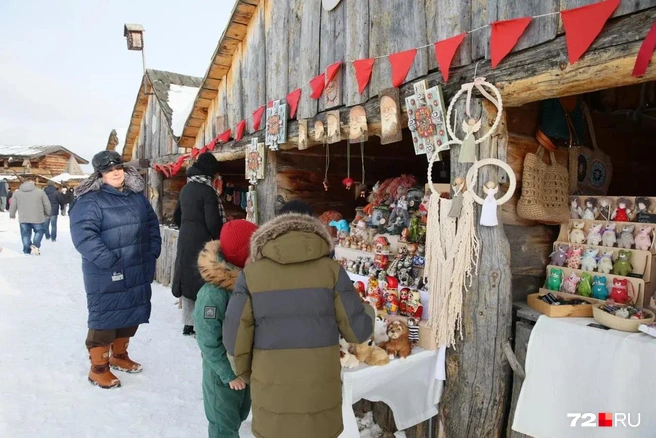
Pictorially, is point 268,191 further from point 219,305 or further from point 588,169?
point 588,169

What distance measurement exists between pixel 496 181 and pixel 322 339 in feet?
4.58

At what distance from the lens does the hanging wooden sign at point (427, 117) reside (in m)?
2.71

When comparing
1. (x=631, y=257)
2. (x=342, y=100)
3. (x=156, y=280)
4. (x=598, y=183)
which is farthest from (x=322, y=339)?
(x=156, y=280)

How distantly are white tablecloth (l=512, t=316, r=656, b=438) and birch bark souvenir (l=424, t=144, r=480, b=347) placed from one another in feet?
1.55

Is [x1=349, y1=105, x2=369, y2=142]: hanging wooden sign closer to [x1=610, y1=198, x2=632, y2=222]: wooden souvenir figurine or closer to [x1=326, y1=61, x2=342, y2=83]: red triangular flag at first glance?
[x1=326, y1=61, x2=342, y2=83]: red triangular flag

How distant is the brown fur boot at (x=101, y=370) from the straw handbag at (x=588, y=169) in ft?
13.3

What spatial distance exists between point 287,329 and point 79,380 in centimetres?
291

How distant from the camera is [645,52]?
5.75 ft

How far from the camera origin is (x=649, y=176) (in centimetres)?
504

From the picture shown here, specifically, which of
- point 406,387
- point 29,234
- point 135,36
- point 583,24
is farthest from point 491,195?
point 29,234

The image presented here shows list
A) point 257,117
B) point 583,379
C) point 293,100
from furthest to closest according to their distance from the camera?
point 257,117 → point 293,100 → point 583,379

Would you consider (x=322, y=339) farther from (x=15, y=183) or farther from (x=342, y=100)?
(x=15, y=183)

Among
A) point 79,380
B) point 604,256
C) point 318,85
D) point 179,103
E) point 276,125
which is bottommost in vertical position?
point 79,380

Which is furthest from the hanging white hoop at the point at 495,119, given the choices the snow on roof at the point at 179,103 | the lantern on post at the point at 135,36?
the lantern on post at the point at 135,36
